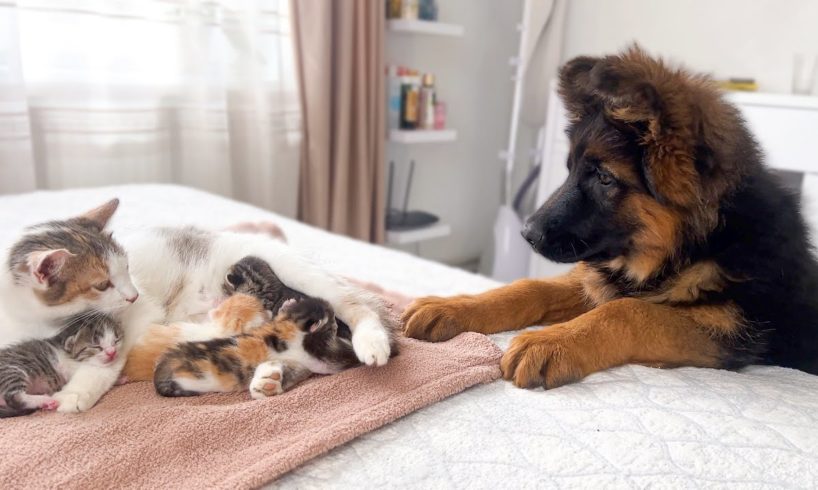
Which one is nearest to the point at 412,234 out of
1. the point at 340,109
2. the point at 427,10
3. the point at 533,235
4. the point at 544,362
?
the point at 340,109

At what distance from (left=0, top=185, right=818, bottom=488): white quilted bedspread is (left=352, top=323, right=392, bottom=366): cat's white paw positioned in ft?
0.31

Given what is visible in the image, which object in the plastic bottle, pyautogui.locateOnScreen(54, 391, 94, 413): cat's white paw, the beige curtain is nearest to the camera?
pyautogui.locateOnScreen(54, 391, 94, 413): cat's white paw

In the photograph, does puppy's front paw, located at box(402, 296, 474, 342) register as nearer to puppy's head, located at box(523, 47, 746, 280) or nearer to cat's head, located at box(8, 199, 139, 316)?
puppy's head, located at box(523, 47, 746, 280)

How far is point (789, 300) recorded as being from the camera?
1002mm

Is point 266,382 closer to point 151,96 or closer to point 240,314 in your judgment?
point 240,314

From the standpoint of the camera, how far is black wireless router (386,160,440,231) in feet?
10.1

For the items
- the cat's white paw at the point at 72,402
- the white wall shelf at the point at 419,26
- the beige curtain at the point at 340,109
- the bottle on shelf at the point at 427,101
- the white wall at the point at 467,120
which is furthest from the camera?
the white wall at the point at 467,120

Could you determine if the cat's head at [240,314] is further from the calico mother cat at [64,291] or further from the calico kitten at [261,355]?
the calico mother cat at [64,291]

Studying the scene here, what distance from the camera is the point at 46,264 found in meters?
0.78

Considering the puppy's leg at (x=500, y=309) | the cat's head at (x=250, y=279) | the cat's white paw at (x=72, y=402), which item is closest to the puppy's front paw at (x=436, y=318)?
the puppy's leg at (x=500, y=309)

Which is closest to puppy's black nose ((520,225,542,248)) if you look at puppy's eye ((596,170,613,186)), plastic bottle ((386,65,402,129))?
puppy's eye ((596,170,613,186))

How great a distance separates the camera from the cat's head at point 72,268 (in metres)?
0.79

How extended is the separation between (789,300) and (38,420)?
1.08 m

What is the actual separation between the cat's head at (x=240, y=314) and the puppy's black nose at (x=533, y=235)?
47cm
